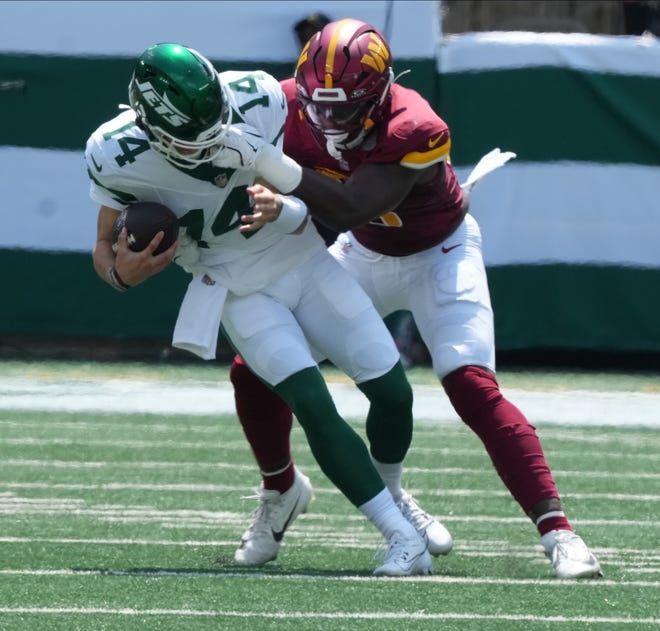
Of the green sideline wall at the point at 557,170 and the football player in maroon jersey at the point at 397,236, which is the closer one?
the football player in maroon jersey at the point at 397,236

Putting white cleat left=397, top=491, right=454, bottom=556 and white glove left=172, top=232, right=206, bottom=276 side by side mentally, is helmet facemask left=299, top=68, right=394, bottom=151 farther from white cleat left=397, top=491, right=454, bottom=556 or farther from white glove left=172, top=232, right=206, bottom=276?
white cleat left=397, top=491, right=454, bottom=556

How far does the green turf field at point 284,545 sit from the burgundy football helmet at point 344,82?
1.16 meters

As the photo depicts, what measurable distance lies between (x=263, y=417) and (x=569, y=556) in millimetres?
998

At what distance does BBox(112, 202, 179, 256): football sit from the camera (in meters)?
4.06

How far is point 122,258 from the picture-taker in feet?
13.5

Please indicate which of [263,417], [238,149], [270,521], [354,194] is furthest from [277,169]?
[270,521]

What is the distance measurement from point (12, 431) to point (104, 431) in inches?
14.9

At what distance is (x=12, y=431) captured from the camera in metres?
6.80

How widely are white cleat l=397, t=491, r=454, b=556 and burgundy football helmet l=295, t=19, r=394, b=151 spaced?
104 cm

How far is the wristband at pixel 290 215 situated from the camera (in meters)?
4.11

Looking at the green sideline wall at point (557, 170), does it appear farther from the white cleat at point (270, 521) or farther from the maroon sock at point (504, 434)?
the maroon sock at point (504, 434)

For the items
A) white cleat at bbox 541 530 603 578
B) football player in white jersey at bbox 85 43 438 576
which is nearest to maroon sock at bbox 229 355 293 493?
football player in white jersey at bbox 85 43 438 576

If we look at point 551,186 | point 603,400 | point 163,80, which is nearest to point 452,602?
point 163,80

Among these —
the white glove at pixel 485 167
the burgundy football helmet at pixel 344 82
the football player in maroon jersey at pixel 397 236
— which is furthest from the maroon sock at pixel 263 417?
the white glove at pixel 485 167
